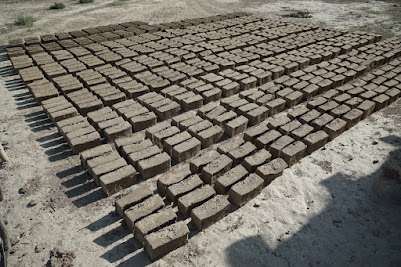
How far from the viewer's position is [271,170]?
456 centimetres

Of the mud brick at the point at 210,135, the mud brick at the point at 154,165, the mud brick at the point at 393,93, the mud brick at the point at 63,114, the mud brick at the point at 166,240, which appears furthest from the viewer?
the mud brick at the point at 393,93

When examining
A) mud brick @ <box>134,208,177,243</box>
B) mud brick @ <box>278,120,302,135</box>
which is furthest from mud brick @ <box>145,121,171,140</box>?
mud brick @ <box>278,120,302,135</box>

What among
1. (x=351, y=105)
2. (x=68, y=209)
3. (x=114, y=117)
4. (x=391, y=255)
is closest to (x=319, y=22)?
(x=351, y=105)

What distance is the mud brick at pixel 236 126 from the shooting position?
5.59 m

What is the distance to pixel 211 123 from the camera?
5.68 m

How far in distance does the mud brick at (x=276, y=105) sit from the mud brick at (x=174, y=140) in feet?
6.43

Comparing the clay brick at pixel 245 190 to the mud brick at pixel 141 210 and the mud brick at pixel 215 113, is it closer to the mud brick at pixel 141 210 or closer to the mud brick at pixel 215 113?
the mud brick at pixel 141 210

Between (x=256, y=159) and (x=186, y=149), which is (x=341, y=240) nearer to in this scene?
(x=256, y=159)

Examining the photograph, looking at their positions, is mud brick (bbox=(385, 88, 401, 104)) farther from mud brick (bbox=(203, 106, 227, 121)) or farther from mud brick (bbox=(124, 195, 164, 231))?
mud brick (bbox=(124, 195, 164, 231))

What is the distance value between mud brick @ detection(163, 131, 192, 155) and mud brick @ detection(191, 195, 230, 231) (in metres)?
1.38

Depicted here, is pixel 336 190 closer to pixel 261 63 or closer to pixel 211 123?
pixel 211 123

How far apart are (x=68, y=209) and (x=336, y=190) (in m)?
3.76

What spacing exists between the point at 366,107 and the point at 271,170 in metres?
3.05

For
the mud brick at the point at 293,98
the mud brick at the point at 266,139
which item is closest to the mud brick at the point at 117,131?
the mud brick at the point at 266,139
